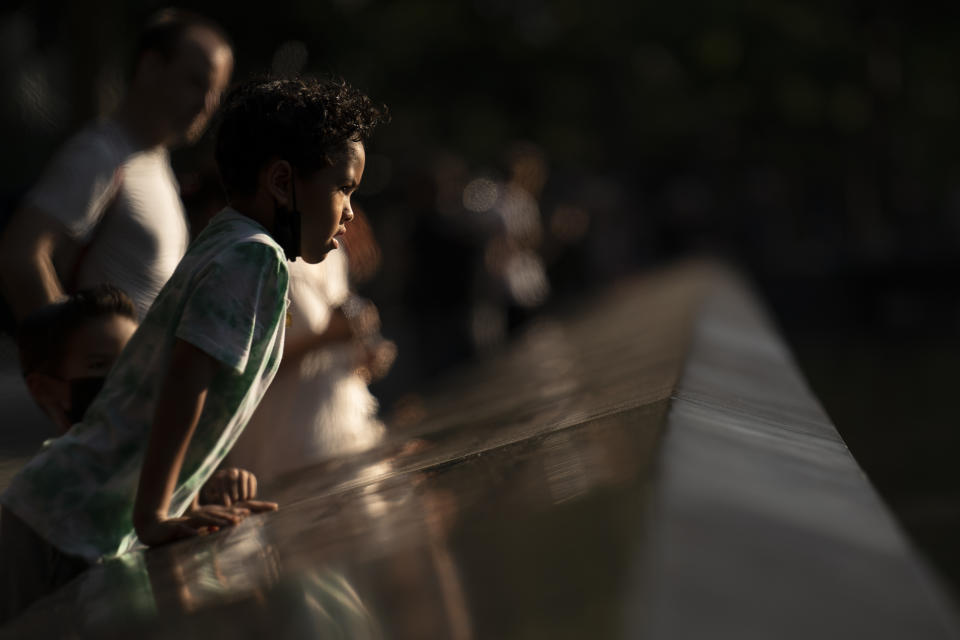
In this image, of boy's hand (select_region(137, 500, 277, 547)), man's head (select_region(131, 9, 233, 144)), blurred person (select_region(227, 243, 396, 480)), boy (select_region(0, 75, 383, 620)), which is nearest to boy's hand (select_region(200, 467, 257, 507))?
boy's hand (select_region(137, 500, 277, 547))

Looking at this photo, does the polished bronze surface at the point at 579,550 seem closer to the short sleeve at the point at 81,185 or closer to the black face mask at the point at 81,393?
the black face mask at the point at 81,393

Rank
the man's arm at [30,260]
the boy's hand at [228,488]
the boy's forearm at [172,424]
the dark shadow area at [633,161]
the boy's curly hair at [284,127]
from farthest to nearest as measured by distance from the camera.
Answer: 1. the dark shadow area at [633,161]
2. the man's arm at [30,260]
3. the boy's hand at [228,488]
4. the boy's curly hair at [284,127]
5. the boy's forearm at [172,424]

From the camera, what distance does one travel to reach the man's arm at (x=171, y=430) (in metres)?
1.95

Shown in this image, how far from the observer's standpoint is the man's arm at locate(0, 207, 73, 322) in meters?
2.85

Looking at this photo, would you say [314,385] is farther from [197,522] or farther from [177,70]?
[197,522]

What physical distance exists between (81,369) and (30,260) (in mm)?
509

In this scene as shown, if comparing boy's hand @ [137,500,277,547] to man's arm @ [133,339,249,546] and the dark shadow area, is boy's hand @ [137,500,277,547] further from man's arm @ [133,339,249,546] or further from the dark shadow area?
the dark shadow area

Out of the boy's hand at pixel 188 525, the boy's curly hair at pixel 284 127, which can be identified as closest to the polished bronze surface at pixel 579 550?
the boy's hand at pixel 188 525

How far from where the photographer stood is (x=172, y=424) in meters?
1.95

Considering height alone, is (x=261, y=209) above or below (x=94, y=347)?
above

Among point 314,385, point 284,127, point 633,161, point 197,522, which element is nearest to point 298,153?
point 284,127

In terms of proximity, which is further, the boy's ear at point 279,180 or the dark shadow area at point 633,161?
the dark shadow area at point 633,161

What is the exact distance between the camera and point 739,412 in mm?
2119

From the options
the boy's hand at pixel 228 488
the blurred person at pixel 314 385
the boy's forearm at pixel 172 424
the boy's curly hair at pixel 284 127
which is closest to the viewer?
the boy's forearm at pixel 172 424
